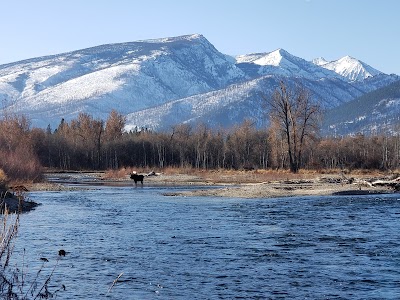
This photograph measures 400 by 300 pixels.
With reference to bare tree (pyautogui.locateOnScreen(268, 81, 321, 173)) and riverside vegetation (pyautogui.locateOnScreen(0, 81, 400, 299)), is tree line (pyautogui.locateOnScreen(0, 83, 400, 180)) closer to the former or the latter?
riverside vegetation (pyautogui.locateOnScreen(0, 81, 400, 299))

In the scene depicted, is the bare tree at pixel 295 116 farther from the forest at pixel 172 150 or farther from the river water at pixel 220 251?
the river water at pixel 220 251

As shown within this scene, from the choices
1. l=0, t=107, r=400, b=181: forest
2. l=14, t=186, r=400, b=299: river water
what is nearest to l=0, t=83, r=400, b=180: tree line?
l=0, t=107, r=400, b=181: forest

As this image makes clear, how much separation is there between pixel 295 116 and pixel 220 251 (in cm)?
7163

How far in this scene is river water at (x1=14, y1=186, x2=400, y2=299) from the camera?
16.9 metres

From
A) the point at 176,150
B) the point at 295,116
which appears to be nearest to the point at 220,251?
the point at 295,116

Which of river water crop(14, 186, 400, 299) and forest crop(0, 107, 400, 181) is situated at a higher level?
forest crop(0, 107, 400, 181)

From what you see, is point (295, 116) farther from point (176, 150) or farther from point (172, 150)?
point (176, 150)

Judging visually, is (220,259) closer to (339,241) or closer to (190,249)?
(190,249)

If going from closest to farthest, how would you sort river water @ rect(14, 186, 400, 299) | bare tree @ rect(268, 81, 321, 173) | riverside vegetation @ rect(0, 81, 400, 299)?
1. river water @ rect(14, 186, 400, 299)
2. bare tree @ rect(268, 81, 321, 173)
3. riverside vegetation @ rect(0, 81, 400, 299)

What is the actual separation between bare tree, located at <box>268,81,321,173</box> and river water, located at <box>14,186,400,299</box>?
51.8m

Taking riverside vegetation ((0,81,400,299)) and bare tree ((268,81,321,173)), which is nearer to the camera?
bare tree ((268,81,321,173))

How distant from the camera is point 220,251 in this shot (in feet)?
74.9

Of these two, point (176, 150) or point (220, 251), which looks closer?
point (220, 251)

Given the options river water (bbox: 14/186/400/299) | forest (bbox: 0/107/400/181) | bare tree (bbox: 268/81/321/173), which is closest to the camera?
river water (bbox: 14/186/400/299)
